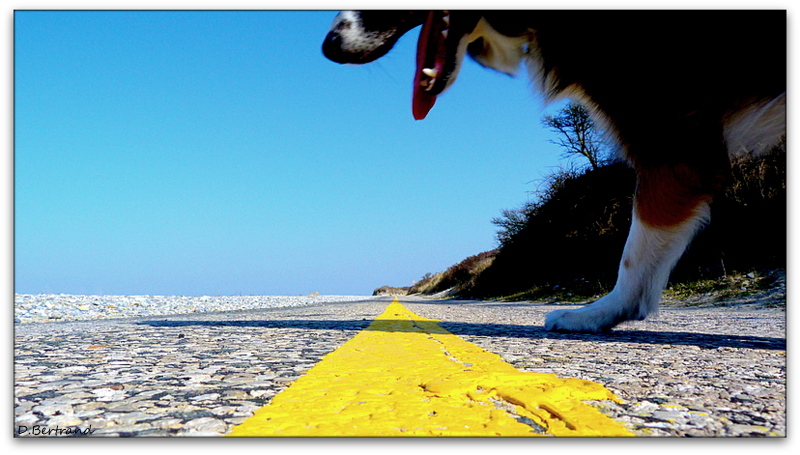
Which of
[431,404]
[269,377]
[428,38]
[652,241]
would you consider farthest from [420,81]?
[431,404]

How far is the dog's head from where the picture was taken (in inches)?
104

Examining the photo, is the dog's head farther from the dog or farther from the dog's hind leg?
the dog's hind leg

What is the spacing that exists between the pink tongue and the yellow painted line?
156cm

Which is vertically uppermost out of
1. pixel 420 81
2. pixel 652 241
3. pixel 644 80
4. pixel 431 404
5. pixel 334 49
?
pixel 334 49

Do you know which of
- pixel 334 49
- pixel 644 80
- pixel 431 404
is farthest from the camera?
pixel 334 49

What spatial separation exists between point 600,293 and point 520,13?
27.3ft

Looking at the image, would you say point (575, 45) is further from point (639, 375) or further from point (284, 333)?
point (284, 333)

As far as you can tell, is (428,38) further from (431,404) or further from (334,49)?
(431,404)

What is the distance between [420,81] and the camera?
9.08ft

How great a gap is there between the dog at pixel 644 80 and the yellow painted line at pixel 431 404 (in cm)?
149

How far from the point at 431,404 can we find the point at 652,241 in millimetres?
2034

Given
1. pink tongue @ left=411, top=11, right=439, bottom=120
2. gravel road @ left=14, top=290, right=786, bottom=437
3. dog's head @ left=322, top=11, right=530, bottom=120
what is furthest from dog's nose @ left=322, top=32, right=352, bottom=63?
gravel road @ left=14, top=290, right=786, bottom=437

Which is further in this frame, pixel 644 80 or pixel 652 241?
pixel 652 241

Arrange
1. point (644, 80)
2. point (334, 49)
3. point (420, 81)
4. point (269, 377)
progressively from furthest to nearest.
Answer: point (420, 81) → point (334, 49) → point (644, 80) → point (269, 377)
